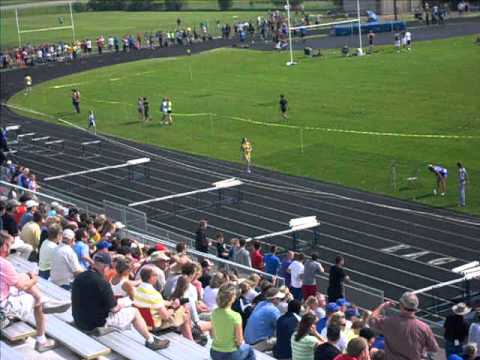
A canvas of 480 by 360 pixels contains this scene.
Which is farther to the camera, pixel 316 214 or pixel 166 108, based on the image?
pixel 166 108

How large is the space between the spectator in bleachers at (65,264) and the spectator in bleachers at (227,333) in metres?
3.41

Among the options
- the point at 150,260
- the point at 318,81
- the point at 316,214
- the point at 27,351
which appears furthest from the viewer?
the point at 318,81

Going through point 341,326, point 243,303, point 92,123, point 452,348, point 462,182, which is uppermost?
point 341,326

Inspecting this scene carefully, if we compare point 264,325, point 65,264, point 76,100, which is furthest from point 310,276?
point 76,100

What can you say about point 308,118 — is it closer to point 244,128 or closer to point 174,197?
point 244,128

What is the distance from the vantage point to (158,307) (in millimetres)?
13266

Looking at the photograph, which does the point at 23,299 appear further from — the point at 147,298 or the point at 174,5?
the point at 174,5

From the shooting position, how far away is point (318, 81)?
186 feet

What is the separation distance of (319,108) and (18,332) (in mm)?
36228

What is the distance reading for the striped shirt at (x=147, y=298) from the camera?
13.3 metres

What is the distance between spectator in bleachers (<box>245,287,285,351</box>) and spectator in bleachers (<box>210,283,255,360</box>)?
1705 millimetres

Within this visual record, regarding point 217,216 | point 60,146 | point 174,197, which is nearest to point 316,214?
point 217,216

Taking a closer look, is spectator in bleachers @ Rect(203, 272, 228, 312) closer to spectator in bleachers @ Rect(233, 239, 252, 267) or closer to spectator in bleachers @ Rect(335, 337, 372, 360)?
spectator in bleachers @ Rect(335, 337, 372, 360)

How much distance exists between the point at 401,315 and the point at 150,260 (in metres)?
5.37
